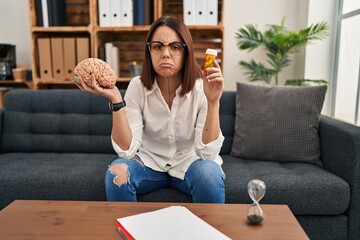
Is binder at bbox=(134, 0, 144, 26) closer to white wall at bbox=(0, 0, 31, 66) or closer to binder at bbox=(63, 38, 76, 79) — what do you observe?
binder at bbox=(63, 38, 76, 79)

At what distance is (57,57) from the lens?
9.05ft

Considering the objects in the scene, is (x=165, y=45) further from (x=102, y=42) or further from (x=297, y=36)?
(x=102, y=42)

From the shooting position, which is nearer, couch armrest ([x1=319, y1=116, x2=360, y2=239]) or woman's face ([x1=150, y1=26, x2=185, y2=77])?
A: woman's face ([x1=150, y1=26, x2=185, y2=77])

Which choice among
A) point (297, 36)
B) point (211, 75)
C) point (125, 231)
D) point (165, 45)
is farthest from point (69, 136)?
point (297, 36)

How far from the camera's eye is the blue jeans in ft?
4.06

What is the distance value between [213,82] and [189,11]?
153 centimetres

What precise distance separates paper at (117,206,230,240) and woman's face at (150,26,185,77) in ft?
1.98

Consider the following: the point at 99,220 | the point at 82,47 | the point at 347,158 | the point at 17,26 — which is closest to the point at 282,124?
the point at 347,158

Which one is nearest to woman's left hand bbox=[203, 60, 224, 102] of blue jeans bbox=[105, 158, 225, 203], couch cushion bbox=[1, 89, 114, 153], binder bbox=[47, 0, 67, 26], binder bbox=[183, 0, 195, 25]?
blue jeans bbox=[105, 158, 225, 203]

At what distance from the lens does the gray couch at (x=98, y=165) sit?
4.83ft

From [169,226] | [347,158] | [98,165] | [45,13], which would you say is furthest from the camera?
[45,13]

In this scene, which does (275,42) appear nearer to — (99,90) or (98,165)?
(98,165)

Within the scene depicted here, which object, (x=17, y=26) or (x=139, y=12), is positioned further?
(x=17, y=26)

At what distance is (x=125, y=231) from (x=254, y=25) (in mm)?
2545
